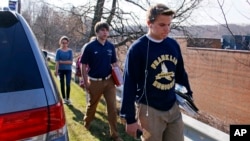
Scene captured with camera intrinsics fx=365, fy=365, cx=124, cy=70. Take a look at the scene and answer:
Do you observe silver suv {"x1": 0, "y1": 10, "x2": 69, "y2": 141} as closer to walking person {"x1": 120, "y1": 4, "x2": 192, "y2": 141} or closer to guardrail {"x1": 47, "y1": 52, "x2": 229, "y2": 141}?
walking person {"x1": 120, "y1": 4, "x2": 192, "y2": 141}

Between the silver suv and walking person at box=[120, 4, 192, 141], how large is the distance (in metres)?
1.10

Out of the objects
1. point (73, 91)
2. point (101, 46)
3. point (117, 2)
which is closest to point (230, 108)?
point (117, 2)

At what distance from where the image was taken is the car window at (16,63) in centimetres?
222

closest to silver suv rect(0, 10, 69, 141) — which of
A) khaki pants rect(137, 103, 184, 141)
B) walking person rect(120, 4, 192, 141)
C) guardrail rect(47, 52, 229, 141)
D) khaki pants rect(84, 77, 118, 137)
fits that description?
walking person rect(120, 4, 192, 141)

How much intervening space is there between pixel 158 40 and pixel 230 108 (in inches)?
1263

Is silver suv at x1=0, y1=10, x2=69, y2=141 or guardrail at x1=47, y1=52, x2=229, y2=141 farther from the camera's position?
guardrail at x1=47, y1=52, x2=229, y2=141

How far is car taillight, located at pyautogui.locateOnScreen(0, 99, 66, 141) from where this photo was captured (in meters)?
2.14

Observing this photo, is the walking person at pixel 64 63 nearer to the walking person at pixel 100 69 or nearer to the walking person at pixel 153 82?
the walking person at pixel 100 69

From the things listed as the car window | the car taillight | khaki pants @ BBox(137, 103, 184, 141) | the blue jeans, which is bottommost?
the blue jeans

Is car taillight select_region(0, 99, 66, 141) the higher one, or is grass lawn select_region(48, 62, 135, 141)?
car taillight select_region(0, 99, 66, 141)

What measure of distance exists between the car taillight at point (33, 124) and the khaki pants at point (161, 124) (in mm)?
1302

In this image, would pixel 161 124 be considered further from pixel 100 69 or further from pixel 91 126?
pixel 91 126

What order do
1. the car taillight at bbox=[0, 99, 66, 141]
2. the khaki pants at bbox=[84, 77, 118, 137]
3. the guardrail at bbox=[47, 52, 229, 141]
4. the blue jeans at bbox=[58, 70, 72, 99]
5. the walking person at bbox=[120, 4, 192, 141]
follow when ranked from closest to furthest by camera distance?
the car taillight at bbox=[0, 99, 66, 141]
the walking person at bbox=[120, 4, 192, 141]
the guardrail at bbox=[47, 52, 229, 141]
the khaki pants at bbox=[84, 77, 118, 137]
the blue jeans at bbox=[58, 70, 72, 99]

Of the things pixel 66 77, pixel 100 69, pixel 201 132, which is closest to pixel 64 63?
pixel 66 77
